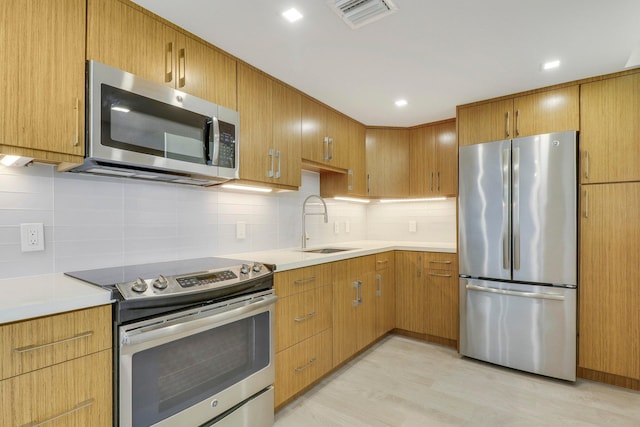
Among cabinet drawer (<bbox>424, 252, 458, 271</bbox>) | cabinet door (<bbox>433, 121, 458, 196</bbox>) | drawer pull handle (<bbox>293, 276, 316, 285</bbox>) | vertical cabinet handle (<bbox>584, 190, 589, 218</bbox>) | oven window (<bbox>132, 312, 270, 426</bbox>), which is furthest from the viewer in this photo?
cabinet door (<bbox>433, 121, 458, 196</bbox>)

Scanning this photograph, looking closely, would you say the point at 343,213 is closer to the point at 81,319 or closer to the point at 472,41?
the point at 472,41

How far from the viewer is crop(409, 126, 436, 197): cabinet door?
353cm

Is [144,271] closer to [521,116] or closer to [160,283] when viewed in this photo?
[160,283]

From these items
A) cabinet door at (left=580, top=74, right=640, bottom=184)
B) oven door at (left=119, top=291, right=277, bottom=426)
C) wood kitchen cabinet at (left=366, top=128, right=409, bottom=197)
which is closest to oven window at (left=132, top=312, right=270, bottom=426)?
oven door at (left=119, top=291, right=277, bottom=426)

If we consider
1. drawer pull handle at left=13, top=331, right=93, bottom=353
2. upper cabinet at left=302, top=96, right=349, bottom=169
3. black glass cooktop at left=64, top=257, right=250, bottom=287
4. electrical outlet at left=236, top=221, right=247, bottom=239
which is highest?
upper cabinet at left=302, top=96, right=349, bottom=169

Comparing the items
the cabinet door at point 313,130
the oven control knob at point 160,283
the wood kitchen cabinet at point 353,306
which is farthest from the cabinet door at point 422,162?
the oven control knob at point 160,283

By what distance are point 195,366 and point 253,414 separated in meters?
0.51

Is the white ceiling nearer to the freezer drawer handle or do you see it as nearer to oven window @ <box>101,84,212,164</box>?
oven window @ <box>101,84,212,164</box>

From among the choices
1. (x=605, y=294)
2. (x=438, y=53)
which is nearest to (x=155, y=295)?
(x=438, y=53)

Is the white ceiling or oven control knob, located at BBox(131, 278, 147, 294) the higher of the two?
the white ceiling

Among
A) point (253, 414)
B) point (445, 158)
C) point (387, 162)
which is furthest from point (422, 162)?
point (253, 414)

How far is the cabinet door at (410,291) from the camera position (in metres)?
3.27

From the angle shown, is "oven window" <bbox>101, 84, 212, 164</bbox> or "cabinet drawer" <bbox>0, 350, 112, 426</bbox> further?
"oven window" <bbox>101, 84, 212, 164</bbox>

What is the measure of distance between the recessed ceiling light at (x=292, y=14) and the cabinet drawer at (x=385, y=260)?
2.12 m
